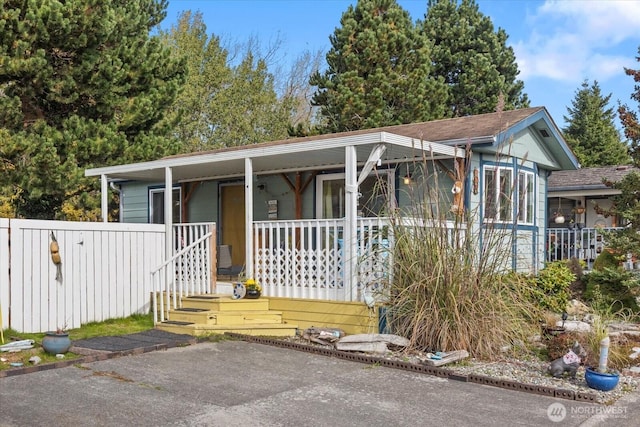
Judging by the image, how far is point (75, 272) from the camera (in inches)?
320

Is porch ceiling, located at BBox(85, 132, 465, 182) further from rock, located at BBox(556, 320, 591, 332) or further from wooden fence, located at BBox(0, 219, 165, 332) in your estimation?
rock, located at BBox(556, 320, 591, 332)

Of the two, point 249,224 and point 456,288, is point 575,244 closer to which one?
point 249,224

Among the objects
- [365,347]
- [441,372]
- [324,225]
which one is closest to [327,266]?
[324,225]

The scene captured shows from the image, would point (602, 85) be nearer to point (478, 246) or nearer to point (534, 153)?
point (534, 153)

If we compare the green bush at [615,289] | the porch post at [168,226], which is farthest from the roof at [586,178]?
the porch post at [168,226]

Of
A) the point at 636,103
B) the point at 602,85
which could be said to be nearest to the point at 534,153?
the point at 636,103

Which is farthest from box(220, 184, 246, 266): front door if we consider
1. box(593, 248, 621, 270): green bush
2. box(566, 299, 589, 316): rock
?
box(593, 248, 621, 270): green bush

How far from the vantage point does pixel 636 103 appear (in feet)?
30.8

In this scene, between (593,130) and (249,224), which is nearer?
(249,224)

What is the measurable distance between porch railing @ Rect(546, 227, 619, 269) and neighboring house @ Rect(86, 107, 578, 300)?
7.84 ft

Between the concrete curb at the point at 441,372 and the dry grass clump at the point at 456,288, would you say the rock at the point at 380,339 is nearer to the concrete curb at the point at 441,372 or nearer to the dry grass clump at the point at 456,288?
the dry grass clump at the point at 456,288

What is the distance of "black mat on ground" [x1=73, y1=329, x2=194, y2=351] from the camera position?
678cm

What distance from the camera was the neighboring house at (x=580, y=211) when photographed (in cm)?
1411

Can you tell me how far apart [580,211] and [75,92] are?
44.0ft
